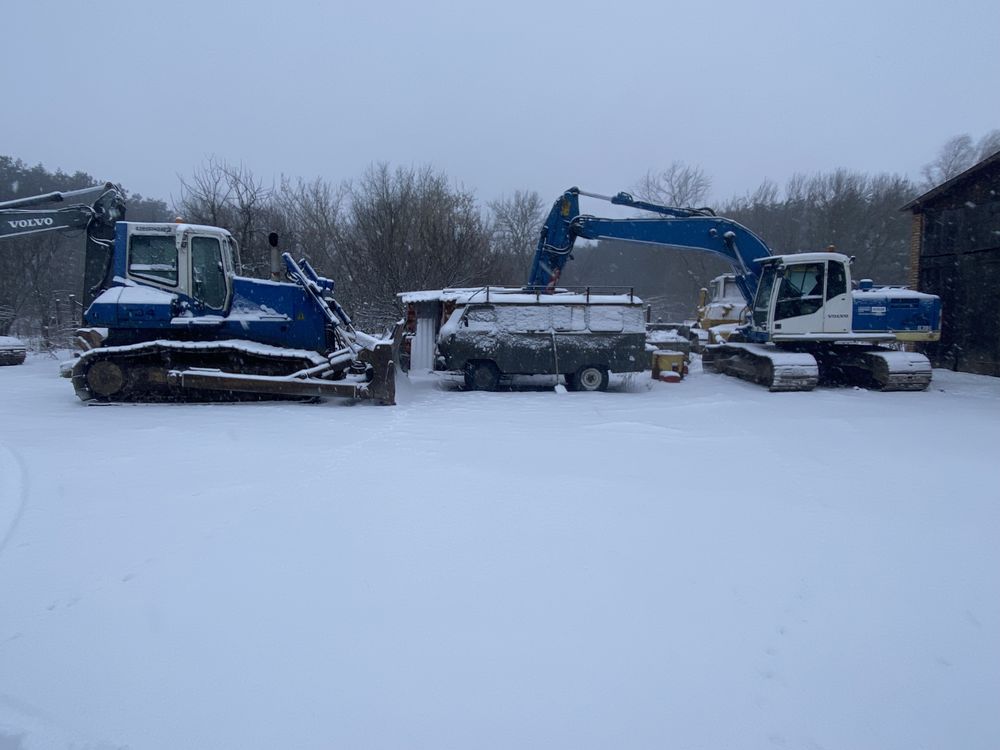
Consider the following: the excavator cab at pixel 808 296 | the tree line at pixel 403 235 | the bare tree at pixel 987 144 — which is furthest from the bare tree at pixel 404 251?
the bare tree at pixel 987 144

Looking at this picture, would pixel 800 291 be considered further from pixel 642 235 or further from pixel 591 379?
pixel 591 379

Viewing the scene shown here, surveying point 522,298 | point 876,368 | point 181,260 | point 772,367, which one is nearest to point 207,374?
point 181,260

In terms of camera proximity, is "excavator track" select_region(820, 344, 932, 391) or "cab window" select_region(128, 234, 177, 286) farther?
"excavator track" select_region(820, 344, 932, 391)

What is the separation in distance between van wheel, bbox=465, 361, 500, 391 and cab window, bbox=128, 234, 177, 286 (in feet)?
18.3

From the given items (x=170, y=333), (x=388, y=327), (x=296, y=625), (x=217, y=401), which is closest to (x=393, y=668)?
(x=296, y=625)

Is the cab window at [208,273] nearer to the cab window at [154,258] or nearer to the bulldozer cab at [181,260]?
the bulldozer cab at [181,260]

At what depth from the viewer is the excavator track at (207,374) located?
31.9 feet

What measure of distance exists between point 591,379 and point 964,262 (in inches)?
462

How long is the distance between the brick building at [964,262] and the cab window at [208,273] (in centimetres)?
1788

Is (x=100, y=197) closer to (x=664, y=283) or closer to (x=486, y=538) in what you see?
(x=486, y=538)

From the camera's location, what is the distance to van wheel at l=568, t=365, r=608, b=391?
12344 millimetres

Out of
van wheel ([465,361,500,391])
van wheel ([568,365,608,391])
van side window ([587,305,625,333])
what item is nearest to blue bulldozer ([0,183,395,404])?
van wheel ([465,361,500,391])

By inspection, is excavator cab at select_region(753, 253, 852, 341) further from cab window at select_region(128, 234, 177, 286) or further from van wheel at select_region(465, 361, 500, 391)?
cab window at select_region(128, 234, 177, 286)

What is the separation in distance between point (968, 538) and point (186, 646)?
5.12 m
